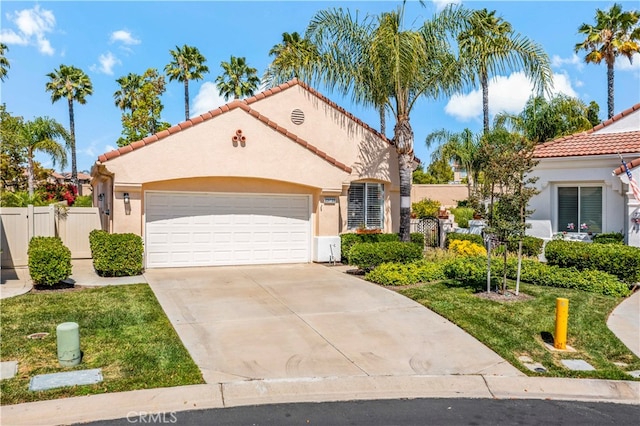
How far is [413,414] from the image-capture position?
5711mm

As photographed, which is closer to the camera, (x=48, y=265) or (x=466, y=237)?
(x=48, y=265)

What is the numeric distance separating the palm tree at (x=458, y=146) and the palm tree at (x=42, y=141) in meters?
24.3

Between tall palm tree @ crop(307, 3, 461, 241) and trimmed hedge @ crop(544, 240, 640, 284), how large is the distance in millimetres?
4345

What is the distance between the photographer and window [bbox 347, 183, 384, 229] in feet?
59.5

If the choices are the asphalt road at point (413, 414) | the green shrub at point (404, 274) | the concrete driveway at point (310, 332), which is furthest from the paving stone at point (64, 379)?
the green shrub at point (404, 274)

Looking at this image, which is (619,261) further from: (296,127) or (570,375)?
(296,127)

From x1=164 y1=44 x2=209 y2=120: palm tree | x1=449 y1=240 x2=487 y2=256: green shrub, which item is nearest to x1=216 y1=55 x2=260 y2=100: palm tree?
x1=164 y1=44 x2=209 y2=120: palm tree

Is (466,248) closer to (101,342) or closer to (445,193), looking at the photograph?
(101,342)

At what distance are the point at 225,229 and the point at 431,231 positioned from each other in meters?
9.50

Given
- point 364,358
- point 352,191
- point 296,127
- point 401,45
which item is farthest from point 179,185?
point 364,358

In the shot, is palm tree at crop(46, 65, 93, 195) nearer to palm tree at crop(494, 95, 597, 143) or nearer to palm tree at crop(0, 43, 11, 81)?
palm tree at crop(0, 43, 11, 81)

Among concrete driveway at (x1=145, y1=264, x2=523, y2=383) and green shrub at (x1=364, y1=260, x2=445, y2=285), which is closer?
concrete driveway at (x1=145, y1=264, x2=523, y2=383)

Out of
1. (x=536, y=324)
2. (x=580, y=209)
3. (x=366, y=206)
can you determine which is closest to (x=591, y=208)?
(x=580, y=209)

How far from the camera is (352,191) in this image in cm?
1817
